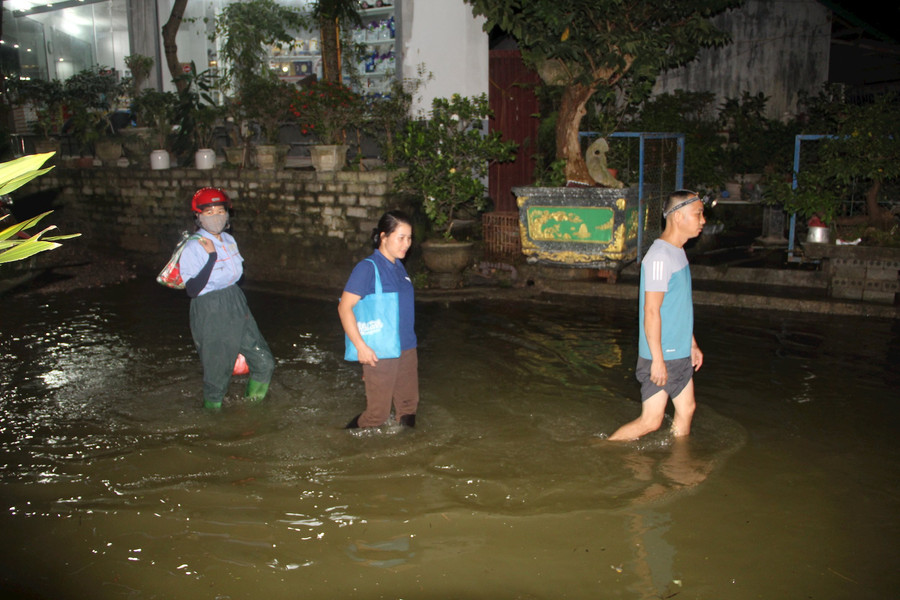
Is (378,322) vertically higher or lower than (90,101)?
lower

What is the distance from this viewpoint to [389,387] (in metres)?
5.18

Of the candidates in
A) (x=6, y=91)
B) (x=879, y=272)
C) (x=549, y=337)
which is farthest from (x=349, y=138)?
(x=879, y=272)

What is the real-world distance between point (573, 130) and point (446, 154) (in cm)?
188

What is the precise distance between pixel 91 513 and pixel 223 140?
11.9 metres

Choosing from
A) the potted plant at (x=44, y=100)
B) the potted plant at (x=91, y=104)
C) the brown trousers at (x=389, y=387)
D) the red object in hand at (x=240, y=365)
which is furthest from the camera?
the potted plant at (x=44, y=100)

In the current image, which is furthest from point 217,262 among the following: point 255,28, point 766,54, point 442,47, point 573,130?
point 766,54

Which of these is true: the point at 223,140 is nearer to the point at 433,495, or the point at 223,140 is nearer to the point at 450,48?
the point at 450,48

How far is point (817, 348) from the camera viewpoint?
754 cm

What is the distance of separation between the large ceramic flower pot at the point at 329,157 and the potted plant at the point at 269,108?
0.90 meters

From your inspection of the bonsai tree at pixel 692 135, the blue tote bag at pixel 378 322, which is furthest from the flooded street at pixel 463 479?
the bonsai tree at pixel 692 135

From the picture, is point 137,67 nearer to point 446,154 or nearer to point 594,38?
point 446,154

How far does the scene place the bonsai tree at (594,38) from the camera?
9633 mm

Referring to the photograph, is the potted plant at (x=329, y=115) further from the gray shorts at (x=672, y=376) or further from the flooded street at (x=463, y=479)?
the gray shorts at (x=672, y=376)

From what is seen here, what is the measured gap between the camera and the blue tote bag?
16.2 ft
